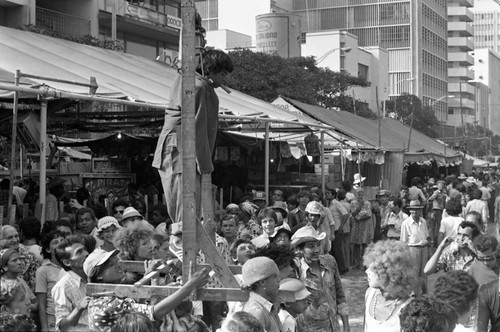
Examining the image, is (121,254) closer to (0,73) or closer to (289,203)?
(0,73)

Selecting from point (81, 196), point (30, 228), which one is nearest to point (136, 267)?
point (30, 228)

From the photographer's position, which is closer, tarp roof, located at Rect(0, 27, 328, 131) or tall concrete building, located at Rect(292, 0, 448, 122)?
tarp roof, located at Rect(0, 27, 328, 131)

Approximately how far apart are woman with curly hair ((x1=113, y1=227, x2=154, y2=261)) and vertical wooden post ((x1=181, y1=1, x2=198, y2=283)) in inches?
74.0

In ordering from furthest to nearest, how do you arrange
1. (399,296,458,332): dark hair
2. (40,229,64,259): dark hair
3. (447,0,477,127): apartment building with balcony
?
(447,0,477,127): apartment building with balcony → (40,229,64,259): dark hair → (399,296,458,332): dark hair

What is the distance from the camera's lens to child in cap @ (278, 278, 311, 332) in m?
5.73

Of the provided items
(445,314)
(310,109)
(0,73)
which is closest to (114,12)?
(310,109)

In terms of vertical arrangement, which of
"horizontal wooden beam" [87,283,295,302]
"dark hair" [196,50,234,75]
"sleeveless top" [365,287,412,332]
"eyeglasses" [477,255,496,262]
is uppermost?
"dark hair" [196,50,234,75]

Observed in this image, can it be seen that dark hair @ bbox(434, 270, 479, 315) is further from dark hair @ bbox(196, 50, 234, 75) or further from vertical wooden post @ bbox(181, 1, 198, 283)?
dark hair @ bbox(196, 50, 234, 75)

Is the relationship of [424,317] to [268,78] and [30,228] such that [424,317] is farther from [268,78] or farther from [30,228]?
[268,78]

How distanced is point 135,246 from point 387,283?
196 cm

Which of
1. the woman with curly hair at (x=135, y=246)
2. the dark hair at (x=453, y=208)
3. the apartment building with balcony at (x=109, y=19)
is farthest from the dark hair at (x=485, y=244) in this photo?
the apartment building with balcony at (x=109, y=19)

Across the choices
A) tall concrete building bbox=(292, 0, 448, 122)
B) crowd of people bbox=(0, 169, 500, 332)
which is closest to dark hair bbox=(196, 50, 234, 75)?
crowd of people bbox=(0, 169, 500, 332)

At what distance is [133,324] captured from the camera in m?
4.22

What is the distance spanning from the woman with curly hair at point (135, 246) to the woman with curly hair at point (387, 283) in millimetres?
1720
